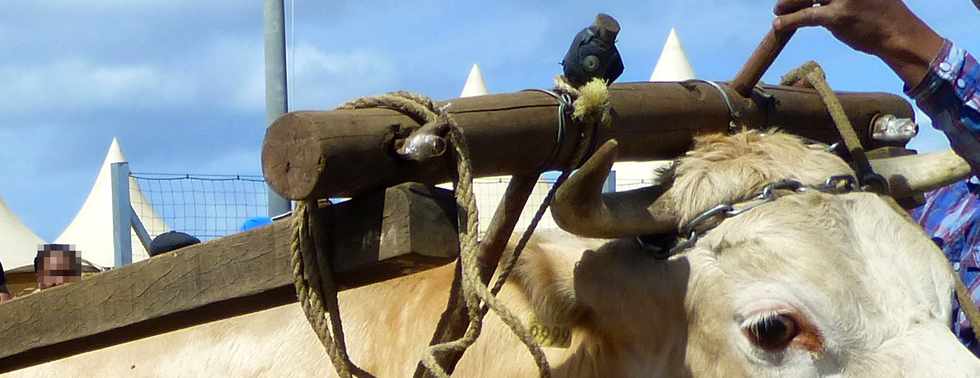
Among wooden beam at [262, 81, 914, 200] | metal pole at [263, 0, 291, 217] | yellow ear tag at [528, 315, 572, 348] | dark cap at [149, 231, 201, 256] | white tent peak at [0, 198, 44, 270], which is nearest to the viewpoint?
wooden beam at [262, 81, 914, 200]

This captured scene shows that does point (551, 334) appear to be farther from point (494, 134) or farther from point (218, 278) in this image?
point (218, 278)

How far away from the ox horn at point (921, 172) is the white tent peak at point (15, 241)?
48.8 ft

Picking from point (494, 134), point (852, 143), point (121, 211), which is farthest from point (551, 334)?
point (121, 211)

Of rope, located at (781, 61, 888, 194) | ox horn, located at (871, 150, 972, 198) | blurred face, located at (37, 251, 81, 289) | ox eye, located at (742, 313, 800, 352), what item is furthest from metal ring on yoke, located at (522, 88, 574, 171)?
blurred face, located at (37, 251, 81, 289)

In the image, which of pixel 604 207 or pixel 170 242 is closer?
pixel 604 207

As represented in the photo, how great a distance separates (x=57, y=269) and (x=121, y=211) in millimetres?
536

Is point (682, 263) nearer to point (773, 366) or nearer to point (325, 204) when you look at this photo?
point (773, 366)

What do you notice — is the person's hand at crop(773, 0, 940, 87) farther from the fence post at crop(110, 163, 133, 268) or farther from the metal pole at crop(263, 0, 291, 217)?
the fence post at crop(110, 163, 133, 268)

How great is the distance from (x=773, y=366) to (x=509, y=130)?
2.57 ft

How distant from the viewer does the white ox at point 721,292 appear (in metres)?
2.73

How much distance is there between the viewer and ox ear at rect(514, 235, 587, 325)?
120 inches

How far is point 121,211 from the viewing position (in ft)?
26.0

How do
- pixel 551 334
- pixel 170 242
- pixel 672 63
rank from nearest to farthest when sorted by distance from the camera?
pixel 551 334 < pixel 170 242 < pixel 672 63

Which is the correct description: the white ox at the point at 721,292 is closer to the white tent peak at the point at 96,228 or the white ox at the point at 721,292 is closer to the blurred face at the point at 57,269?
the blurred face at the point at 57,269
